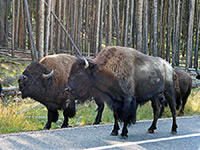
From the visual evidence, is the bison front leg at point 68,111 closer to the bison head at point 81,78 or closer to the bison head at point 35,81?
the bison head at point 35,81

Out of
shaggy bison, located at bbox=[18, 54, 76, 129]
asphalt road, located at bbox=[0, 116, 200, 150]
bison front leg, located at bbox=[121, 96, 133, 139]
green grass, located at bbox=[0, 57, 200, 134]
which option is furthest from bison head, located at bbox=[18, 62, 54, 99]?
bison front leg, located at bbox=[121, 96, 133, 139]

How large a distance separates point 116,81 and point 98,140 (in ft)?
3.88

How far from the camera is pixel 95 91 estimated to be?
19.4 feet

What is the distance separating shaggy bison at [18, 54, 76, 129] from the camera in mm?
7574

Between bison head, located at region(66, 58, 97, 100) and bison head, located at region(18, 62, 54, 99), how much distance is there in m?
1.94

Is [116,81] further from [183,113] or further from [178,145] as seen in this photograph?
[183,113]

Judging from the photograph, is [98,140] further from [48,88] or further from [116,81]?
[48,88]

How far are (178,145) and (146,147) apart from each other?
65 centimetres

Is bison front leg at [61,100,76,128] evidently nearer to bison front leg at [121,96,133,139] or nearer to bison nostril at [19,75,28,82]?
bison nostril at [19,75,28,82]

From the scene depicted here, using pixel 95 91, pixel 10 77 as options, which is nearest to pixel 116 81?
pixel 95 91

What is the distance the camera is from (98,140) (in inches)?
219

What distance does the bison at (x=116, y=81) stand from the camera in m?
5.77

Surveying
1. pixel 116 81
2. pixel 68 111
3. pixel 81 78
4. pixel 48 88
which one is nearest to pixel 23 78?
pixel 48 88

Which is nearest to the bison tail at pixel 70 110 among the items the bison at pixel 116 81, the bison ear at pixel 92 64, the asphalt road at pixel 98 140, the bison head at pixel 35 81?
the bison head at pixel 35 81
